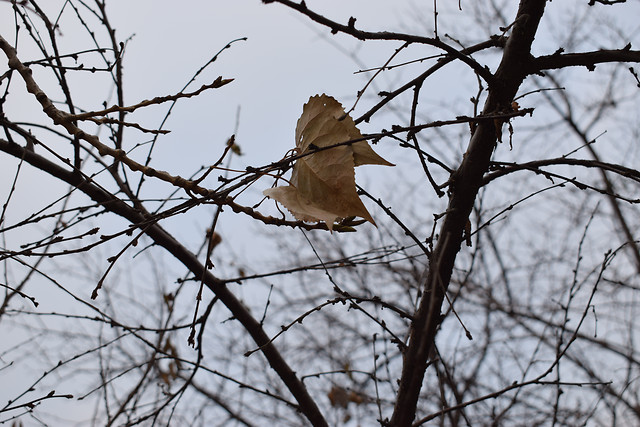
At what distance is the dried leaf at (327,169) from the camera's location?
3.03 ft

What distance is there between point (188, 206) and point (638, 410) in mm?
3777

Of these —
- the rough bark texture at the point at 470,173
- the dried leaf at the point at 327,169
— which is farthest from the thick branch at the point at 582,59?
the dried leaf at the point at 327,169

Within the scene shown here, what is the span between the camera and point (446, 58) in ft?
3.76

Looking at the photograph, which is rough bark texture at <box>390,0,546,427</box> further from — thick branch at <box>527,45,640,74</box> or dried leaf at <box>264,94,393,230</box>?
dried leaf at <box>264,94,393,230</box>

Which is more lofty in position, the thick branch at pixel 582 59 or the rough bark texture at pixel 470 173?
the thick branch at pixel 582 59

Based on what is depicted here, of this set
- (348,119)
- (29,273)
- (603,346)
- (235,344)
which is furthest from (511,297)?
(348,119)

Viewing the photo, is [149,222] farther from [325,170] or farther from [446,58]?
[446,58]

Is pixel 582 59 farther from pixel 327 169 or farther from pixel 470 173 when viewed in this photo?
pixel 327 169

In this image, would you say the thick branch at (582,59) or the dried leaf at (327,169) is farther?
the thick branch at (582,59)

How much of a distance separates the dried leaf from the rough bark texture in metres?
0.25

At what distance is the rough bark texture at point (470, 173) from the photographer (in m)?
1.12

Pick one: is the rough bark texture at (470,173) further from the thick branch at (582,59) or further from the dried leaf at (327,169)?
the dried leaf at (327,169)

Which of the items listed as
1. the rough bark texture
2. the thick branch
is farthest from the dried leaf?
the thick branch

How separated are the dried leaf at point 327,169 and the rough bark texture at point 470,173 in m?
0.25
